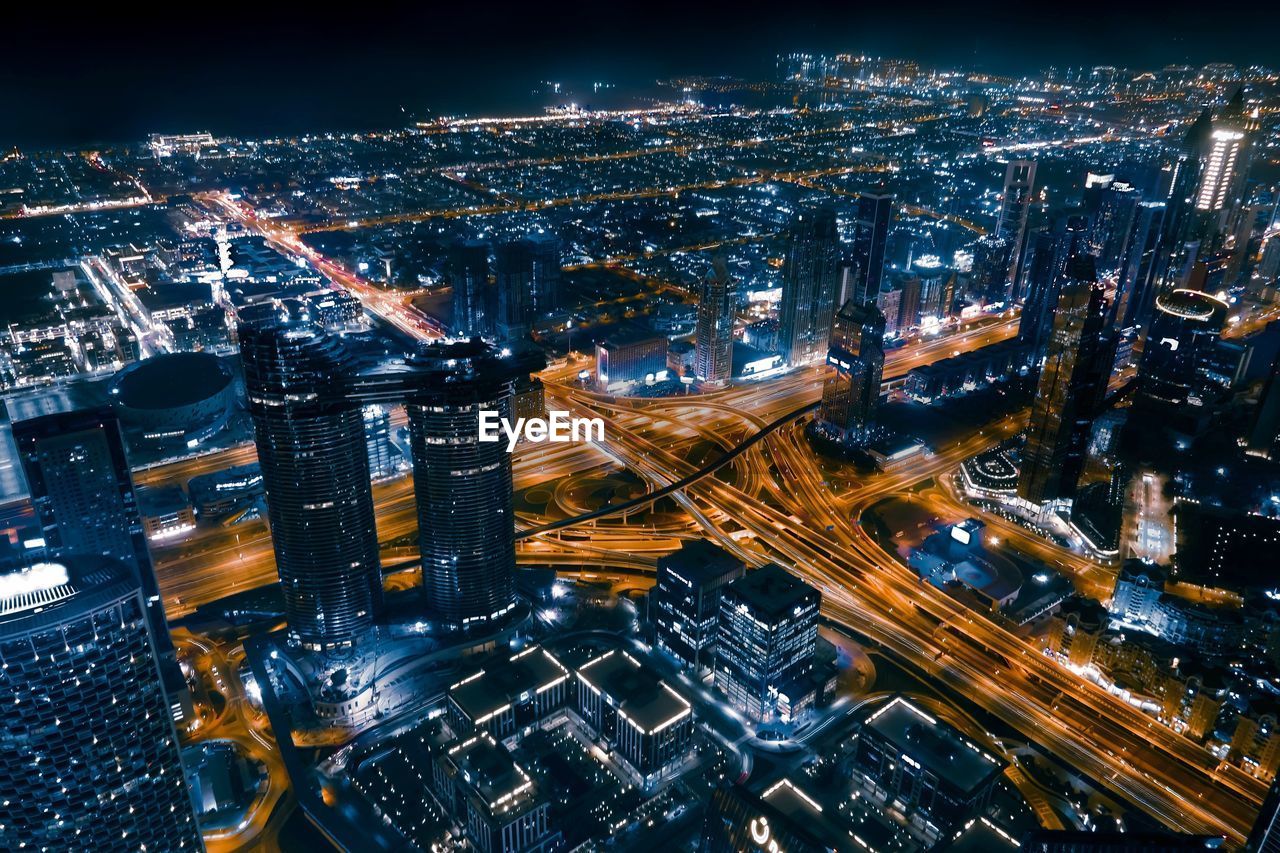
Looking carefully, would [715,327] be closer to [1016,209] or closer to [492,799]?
[1016,209]

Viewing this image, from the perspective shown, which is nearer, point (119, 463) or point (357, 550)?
point (119, 463)

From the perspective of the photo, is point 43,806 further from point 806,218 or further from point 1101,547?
point 806,218

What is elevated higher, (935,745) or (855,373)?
(855,373)

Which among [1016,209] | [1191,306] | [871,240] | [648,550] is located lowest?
[648,550]

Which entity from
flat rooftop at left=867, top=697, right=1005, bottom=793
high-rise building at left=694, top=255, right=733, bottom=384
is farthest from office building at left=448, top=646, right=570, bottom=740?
high-rise building at left=694, top=255, right=733, bottom=384

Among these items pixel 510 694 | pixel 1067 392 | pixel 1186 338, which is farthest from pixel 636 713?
pixel 1186 338

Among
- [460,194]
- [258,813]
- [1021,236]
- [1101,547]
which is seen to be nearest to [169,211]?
[460,194]

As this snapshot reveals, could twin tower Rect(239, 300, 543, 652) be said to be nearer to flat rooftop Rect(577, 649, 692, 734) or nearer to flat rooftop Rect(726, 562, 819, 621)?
flat rooftop Rect(577, 649, 692, 734)
